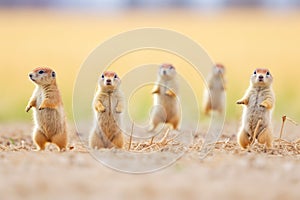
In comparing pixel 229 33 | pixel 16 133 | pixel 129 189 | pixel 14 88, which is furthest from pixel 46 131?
pixel 229 33

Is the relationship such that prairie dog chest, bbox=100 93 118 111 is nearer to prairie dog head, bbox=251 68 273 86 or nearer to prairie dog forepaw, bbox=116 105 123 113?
prairie dog forepaw, bbox=116 105 123 113

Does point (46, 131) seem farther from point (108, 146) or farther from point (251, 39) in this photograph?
point (251, 39)

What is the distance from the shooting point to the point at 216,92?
35.3 feet

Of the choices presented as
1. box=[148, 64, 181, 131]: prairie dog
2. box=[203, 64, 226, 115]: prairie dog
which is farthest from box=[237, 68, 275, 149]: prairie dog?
box=[203, 64, 226, 115]: prairie dog

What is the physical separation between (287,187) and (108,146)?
2.45 meters

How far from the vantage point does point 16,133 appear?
26.3 ft

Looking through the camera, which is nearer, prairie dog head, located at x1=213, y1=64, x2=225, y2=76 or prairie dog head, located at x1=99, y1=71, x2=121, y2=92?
prairie dog head, located at x1=99, y1=71, x2=121, y2=92

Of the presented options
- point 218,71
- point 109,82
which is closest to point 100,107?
point 109,82

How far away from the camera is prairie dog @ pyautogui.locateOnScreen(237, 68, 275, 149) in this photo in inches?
249

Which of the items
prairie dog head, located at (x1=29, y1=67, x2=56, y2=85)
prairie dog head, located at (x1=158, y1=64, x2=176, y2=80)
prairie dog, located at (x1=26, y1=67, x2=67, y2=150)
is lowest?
prairie dog, located at (x1=26, y1=67, x2=67, y2=150)

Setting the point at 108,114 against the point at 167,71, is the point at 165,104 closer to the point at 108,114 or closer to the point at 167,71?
the point at 167,71

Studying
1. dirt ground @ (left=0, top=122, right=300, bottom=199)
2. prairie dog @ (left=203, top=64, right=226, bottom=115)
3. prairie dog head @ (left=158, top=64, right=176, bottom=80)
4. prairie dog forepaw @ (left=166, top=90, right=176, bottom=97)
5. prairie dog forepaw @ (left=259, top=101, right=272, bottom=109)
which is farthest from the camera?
prairie dog @ (left=203, top=64, right=226, bottom=115)

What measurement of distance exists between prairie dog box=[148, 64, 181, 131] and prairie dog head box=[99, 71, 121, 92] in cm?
220

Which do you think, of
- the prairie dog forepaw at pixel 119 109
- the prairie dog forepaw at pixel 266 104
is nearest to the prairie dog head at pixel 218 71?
the prairie dog forepaw at pixel 266 104
